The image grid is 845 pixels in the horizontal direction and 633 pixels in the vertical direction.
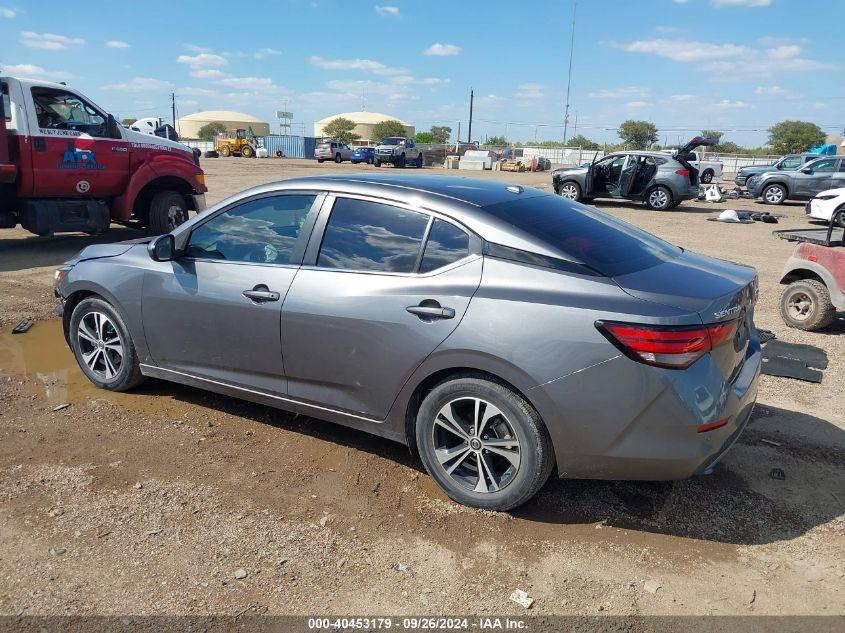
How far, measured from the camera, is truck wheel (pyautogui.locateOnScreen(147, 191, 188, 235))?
10.8 meters

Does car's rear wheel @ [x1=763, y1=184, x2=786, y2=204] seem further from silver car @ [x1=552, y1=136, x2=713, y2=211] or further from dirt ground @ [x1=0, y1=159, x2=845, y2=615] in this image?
dirt ground @ [x1=0, y1=159, x2=845, y2=615]

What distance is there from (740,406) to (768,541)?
648 millimetres

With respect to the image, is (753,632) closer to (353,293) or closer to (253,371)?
(353,293)

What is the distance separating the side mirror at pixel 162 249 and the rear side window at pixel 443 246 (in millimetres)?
1821

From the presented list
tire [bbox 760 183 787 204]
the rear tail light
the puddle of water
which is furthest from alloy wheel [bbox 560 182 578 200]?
the rear tail light

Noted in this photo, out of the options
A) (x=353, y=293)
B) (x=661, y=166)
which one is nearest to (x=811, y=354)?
(x=353, y=293)

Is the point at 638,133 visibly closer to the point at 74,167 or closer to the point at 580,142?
the point at 580,142

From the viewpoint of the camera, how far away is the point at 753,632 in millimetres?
2504

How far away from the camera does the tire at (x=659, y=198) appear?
739 inches

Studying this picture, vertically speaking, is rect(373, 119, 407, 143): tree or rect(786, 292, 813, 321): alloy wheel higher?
rect(373, 119, 407, 143): tree

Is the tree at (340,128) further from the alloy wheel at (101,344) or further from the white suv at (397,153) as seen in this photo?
the alloy wheel at (101,344)

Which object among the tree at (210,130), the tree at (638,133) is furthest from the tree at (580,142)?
the tree at (210,130)

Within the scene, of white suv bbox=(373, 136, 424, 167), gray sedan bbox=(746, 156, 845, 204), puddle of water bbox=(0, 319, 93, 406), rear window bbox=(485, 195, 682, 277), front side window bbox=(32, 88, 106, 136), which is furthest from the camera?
white suv bbox=(373, 136, 424, 167)

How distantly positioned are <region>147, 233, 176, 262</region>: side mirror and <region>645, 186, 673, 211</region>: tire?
17.1 m
